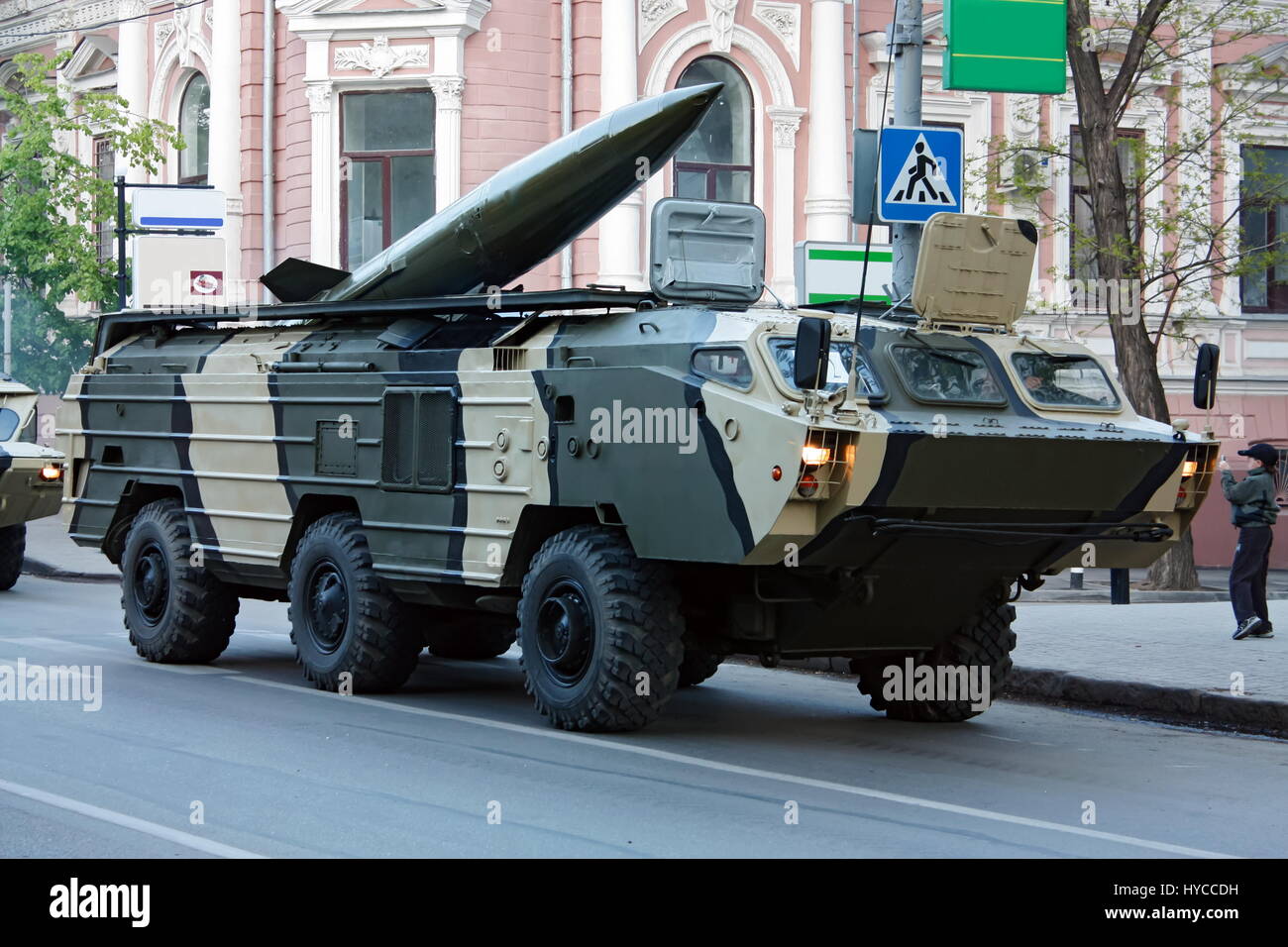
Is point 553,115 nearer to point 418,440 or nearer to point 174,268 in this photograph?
point 174,268

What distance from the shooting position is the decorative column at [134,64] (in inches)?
1148

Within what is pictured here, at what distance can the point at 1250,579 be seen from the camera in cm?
1484

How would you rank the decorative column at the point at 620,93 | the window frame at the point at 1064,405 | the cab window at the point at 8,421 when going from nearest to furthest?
the window frame at the point at 1064,405 < the cab window at the point at 8,421 < the decorative column at the point at 620,93

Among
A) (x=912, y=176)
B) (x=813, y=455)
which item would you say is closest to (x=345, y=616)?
(x=813, y=455)

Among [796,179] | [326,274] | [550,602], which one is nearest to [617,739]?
[550,602]

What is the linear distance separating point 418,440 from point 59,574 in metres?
11.5

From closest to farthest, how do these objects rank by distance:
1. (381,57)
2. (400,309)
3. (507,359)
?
(507,359)
(400,309)
(381,57)

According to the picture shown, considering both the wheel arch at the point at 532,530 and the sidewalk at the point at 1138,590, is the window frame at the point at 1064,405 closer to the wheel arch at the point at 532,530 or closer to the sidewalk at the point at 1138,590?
the wheel arch at the point at 532,530

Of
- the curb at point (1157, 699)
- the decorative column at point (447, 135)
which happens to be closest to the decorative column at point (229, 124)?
the decorative column at point (447, 135)

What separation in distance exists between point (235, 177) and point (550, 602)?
59.9 feet

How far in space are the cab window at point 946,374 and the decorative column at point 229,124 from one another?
1835 cm

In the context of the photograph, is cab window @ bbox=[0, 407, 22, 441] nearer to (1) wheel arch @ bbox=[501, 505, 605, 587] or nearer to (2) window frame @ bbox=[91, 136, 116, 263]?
(2) window frame @ bbox=[91, 136, 116, 263]
